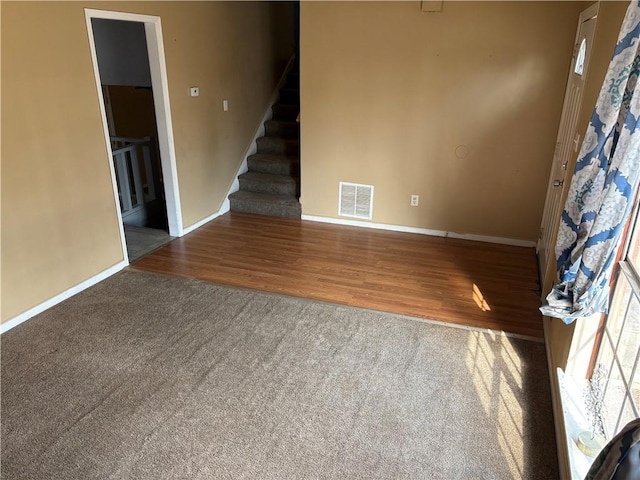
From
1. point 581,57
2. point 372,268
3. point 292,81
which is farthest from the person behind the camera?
point 292,81

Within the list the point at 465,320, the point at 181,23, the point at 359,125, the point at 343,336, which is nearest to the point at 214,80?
the point at 181,23

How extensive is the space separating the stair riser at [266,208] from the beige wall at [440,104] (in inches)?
20.8

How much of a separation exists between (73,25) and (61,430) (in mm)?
2704

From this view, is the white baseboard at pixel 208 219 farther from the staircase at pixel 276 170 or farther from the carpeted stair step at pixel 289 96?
the carpeted stair step at pixel 289 96

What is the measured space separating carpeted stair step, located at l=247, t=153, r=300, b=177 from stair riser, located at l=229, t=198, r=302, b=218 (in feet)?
1.86

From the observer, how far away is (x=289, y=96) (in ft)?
20.5

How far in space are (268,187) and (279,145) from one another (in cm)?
67

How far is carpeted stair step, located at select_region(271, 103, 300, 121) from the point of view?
6.06 metres

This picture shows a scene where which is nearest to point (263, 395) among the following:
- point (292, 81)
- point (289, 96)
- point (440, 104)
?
point (440, 104)

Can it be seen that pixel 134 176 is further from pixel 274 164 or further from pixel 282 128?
pixel 282 128

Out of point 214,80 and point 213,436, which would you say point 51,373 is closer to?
point 213,436

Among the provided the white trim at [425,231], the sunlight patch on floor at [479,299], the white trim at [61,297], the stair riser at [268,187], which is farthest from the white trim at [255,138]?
the sunlight patch on floor at [479,299]

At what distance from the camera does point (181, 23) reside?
14.0 ft

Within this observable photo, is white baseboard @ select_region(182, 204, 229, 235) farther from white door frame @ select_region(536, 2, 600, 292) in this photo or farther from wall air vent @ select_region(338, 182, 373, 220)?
white door frame @ select_region(536, 2, 600, 292)
